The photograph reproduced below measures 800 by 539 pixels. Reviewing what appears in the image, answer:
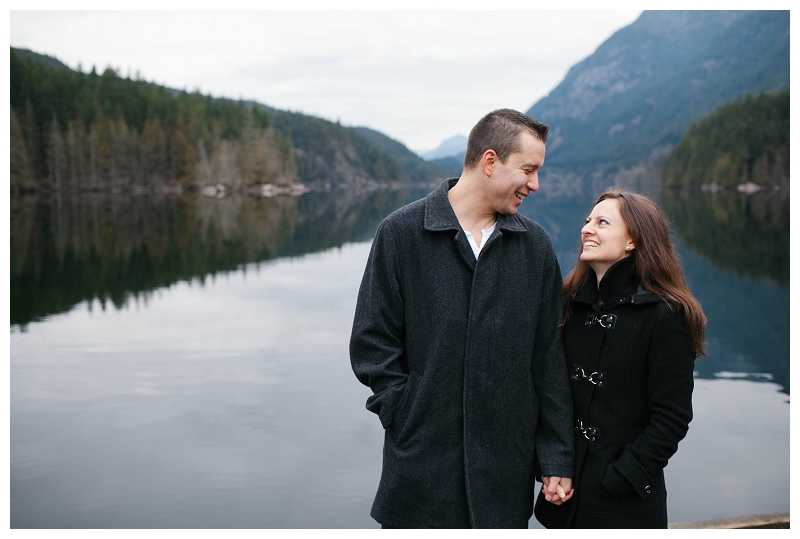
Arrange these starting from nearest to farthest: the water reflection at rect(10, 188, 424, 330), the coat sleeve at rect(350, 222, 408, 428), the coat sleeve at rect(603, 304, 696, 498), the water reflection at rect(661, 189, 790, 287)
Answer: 1. the coat sleeve at rect(603, 304, 696, 498)
2. the coat sleeve at rect(350, 222, 408, 428)
3. the water reflection at rect(10, 188, 424, 330)
4. the water reflection at rect(661, 189, 790, 287)

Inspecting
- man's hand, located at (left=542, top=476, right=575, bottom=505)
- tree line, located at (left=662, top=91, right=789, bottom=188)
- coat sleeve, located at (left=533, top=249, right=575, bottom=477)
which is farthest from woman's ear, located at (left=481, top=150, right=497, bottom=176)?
tree line, located at (left=662, top=91, right=789, bottom=188)

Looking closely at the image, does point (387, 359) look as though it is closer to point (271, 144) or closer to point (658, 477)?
point (658, 477)

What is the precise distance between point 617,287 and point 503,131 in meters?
0.84

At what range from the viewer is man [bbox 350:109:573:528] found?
117 inches

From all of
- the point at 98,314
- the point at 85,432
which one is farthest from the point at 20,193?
the point at 85,432

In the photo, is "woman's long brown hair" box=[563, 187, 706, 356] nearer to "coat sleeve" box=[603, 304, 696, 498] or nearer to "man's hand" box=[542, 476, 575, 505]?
"coat sleeve" box=[603, 304, 696, 498]

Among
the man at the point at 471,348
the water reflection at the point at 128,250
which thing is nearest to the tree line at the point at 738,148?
the water reflection at the point at 128,250

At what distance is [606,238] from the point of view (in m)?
3.11

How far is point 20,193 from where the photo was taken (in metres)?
73.3

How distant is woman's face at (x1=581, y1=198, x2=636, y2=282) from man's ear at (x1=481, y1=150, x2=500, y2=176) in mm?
535

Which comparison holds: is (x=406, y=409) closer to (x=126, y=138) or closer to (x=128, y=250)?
(x=128, y=250)

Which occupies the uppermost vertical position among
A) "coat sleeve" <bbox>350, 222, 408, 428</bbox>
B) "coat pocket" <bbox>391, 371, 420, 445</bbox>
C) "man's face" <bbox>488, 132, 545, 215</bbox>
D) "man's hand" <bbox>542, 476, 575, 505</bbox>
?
"man's face" <bbox>488, 132, 545, 215</bbox>

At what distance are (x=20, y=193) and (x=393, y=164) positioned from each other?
12928 cm

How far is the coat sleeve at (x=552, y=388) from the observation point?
3068 millimetres
